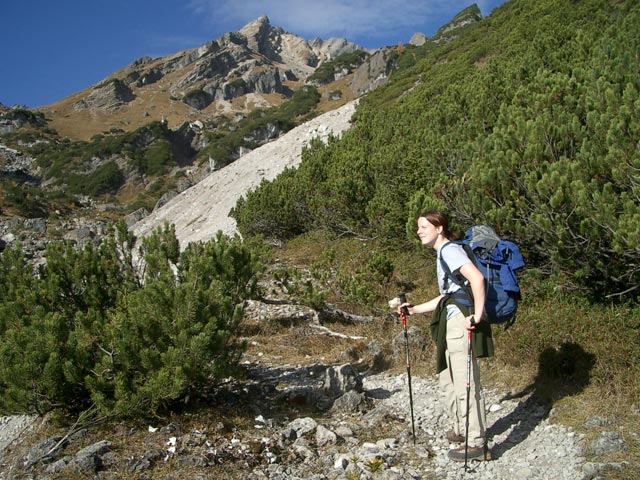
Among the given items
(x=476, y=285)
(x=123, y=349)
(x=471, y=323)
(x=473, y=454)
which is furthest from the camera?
(x=123, y=349)

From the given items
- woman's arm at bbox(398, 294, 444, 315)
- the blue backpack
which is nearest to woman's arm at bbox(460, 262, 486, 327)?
the blue backpack

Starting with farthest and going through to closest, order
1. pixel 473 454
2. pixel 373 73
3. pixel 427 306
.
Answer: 1. pixel 373 73
2. pixel 427 306
3. pixel 473 454

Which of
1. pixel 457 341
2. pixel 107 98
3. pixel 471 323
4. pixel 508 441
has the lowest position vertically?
pixel 508 441

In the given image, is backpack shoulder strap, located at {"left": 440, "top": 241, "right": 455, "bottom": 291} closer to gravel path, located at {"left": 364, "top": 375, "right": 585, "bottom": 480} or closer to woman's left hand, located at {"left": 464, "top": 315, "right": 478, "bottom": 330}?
woman's left hand, located at {"left": 464, "top": 315, "right": 478, "bottom": 330}

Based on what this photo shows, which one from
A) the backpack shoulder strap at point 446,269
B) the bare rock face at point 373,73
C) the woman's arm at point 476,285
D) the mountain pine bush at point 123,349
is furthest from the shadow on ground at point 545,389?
the bare rock face at point 373,73

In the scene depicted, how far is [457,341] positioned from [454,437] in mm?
863

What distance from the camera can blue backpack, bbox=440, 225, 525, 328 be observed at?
372 cm

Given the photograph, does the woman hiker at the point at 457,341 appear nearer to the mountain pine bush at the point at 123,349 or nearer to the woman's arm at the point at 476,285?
the woman's arm at the point at 476,285

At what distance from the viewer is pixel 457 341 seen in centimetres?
387

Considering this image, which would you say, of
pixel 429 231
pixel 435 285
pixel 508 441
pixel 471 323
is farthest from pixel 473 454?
pixel 435 285

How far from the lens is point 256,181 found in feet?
78.0

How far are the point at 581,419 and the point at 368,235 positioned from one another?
755cm

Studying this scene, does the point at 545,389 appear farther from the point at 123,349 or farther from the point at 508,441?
the point at 123,349

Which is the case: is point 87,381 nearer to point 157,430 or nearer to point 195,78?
point 157,430
